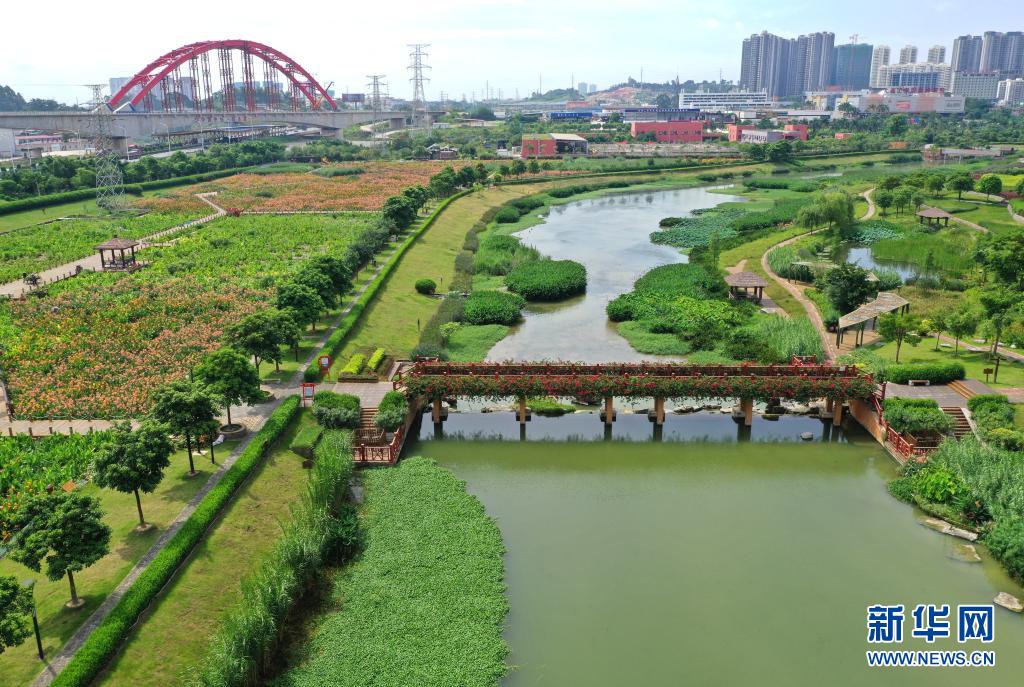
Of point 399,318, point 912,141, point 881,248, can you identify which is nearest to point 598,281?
point 399,318

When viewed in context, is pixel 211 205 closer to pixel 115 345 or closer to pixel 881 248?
pixel 115 345

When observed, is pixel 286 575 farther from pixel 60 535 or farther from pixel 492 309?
pixel 492 309

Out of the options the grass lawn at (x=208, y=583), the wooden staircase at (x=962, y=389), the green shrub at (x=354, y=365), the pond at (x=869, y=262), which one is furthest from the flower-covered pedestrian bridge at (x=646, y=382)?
the pond at (x=869, y=262)

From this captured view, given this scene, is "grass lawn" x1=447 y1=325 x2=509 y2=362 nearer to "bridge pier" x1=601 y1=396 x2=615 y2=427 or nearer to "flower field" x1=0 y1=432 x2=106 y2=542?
"bridge pier" x1=601 y1=396 x2=615 y2=427

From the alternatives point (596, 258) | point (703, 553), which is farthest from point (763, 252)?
point (703, 553)

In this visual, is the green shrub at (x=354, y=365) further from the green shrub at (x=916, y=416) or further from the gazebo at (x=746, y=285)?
the gazebo at (x=746, y=285)
